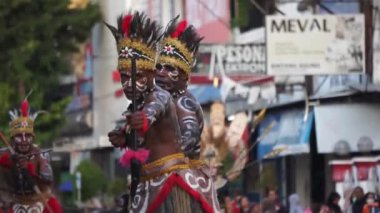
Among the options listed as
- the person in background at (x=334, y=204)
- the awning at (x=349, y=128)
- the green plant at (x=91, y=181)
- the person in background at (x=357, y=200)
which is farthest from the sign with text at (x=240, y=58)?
the green plant at (x=91, y=181)

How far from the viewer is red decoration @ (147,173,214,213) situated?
36.4 ft

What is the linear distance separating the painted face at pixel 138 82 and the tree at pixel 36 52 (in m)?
19.4

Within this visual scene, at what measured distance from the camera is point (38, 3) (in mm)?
33344

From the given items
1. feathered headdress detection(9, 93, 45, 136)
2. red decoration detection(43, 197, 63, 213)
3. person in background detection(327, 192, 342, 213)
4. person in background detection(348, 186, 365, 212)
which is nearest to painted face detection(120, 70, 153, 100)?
feathered headdress detection(9, 93, 45, 136)

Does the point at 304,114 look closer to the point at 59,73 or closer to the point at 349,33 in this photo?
the point at 349,33

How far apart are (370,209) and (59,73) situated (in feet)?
54.4

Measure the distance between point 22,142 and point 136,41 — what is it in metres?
4.12

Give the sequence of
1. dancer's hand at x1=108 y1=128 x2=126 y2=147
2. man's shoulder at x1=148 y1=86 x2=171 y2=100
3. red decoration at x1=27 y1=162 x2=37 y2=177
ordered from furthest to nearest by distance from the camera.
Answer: red decoration at x1=27 y1=162 x2=37 y2=177
man's shoulder at x1=148 y1=86 x2=171 y2=100
dancer's hand at x1=108 y1=128 x2=126 y2=147

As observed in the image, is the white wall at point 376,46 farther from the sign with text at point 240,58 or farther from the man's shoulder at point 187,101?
the man's shoulder at point 187,101

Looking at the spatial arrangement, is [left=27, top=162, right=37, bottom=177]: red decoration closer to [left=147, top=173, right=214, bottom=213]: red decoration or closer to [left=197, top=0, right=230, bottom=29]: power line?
[left=147, top=173, right=214, bottom=213]: red decoration

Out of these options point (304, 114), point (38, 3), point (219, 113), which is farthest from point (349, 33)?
point (38, 3)

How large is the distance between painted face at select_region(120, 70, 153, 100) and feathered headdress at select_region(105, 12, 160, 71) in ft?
0.18

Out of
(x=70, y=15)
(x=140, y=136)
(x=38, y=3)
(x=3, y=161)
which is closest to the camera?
(x=140, y=136)

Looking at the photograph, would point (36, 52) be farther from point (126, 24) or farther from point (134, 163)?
point (134, 163)
